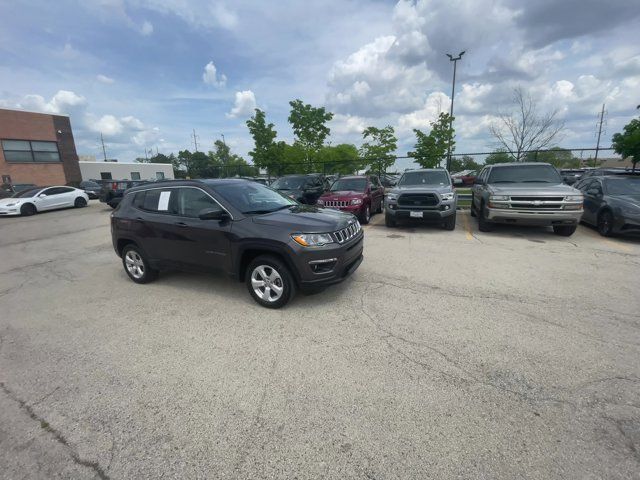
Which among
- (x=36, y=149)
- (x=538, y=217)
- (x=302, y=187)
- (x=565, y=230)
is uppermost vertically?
(x=36, y=149)

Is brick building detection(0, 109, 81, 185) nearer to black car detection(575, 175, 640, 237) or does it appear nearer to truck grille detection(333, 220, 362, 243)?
truck grille detection(333, 220, 362, 243)

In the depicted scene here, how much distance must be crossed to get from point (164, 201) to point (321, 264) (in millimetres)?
2757

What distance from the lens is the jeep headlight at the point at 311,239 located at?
3785 mm

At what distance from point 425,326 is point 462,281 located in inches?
67.5

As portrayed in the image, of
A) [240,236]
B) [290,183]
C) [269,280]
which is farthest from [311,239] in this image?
[290,183]

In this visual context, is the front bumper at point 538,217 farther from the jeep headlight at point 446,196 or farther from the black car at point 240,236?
the black car at point 240,236

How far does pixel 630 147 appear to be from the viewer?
13812mm

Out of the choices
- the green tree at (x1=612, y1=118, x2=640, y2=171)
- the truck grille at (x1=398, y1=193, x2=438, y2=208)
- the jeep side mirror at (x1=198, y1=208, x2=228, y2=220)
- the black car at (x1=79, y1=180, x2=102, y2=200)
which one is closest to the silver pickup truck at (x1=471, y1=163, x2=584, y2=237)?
the truck grille at (x1=398, y1=193, x2=438, y2=208)

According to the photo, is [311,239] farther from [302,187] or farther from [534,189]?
[302,187]

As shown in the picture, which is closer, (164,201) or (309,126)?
(164,201)

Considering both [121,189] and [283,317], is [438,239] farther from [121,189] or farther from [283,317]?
[121,189]

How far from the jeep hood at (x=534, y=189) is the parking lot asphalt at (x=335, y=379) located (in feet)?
8.82

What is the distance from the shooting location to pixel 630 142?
44.9 feet

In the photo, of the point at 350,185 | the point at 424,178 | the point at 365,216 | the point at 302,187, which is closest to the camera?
the point at 424,178
